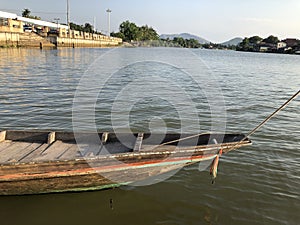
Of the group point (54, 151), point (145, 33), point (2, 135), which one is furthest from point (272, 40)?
point (2, 135)

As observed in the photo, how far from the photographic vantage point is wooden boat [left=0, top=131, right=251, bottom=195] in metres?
5.08

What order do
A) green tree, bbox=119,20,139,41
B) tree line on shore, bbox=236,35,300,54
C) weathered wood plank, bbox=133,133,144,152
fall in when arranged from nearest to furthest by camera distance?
weathered wood plank, bbox=133,133,144,152 < tree line on shore, bbox=236,35,300,54 < green tree, bbox=119,20,139,41

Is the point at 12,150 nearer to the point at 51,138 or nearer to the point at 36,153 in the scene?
the point at 36,153

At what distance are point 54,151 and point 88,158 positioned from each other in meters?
1.45

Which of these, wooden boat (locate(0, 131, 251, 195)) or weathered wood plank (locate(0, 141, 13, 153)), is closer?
wooden boat (locate(0, 131, 251, 195))

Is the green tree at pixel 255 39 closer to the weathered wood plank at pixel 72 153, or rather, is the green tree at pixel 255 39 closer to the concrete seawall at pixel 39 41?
the concrete seawall at pixel 39 41

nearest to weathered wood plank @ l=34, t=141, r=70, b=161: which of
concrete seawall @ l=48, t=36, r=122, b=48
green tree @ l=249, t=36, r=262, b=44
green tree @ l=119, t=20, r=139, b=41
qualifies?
concrete seawall @ l=48, t=36, r=122, b=48

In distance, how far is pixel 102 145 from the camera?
260 inches

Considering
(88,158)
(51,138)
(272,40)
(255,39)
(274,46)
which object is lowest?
(51,138)

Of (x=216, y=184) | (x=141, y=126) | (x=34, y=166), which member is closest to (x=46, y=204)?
(x=34, y=166)

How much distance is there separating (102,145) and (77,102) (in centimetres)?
765

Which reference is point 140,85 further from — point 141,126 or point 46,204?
point 46,204

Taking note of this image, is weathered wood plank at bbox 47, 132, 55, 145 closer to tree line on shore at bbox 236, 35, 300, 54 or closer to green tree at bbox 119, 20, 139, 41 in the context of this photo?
tree line on shore at bbox 236, 35, 300, 54

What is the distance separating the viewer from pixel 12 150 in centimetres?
616
